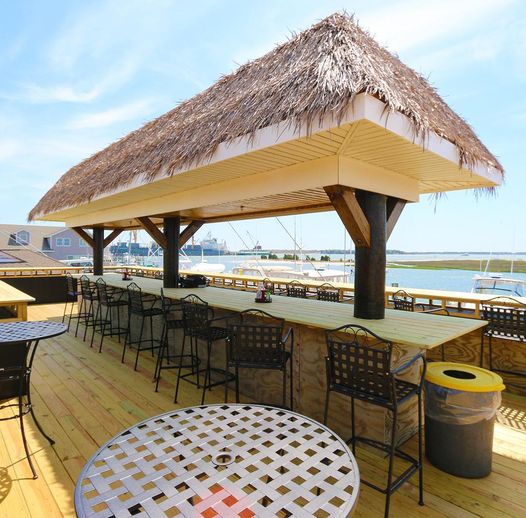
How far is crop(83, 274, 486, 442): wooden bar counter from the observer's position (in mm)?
Answer: 2535

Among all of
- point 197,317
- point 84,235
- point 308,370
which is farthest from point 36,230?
point 308,370

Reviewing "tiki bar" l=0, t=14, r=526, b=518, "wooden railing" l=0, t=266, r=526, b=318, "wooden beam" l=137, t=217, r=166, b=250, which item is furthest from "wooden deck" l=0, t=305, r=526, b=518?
"wooden beam" l=137, t=217, r=166, b=250

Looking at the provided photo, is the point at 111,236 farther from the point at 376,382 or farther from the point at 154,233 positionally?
the point at 376,382

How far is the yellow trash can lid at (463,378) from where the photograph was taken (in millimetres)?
2209

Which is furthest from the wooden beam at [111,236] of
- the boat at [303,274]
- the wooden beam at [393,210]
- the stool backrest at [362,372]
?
the stool backrest at [362,372]

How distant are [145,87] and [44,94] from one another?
154 inches

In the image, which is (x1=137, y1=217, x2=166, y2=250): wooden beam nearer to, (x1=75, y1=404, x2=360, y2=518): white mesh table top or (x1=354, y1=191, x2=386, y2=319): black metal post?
(x1=354, y1=191, x2=386, y2=319): black metal post

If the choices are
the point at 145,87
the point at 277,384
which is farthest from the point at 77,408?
the point at 145,87

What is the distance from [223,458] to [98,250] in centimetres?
888

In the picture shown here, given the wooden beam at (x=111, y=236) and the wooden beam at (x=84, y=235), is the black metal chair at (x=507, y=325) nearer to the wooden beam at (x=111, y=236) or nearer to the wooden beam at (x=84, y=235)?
the wooden beam at (x=111, y=236)

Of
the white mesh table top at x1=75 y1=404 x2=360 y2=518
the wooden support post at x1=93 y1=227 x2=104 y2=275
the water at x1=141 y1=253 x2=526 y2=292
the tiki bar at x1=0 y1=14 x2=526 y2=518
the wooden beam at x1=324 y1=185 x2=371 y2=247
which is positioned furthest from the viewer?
the water at x1=141 y1=253 x2=526 y2=292

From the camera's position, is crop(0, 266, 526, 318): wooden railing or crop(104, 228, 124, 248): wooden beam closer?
crop(0, 266, 526, 318): wooden railing

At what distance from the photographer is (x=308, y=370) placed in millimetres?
3049

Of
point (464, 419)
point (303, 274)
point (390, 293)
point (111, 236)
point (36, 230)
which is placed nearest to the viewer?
point (464, 419)
